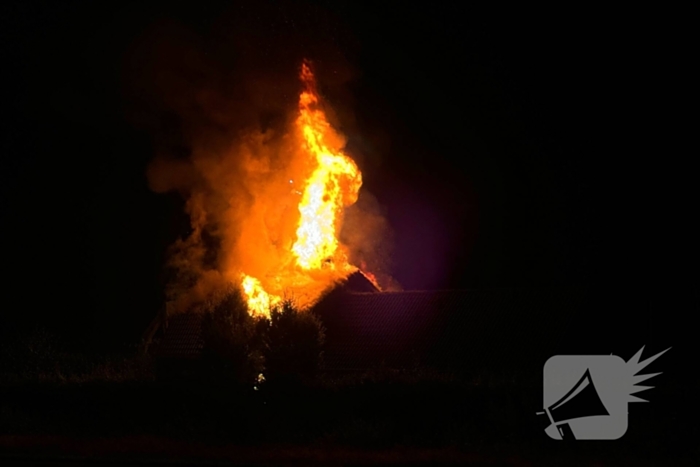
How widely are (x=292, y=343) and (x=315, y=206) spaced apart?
9.37 m

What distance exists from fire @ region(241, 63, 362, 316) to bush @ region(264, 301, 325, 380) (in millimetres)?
6166

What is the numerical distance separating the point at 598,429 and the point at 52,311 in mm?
41024

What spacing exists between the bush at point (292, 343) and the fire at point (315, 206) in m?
6.17

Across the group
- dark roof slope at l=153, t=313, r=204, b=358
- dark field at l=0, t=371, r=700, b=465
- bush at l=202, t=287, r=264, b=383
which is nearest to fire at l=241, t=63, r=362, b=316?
dark roof slope at l=153, t=313, r=204, b=358

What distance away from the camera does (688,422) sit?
1803 centimetres

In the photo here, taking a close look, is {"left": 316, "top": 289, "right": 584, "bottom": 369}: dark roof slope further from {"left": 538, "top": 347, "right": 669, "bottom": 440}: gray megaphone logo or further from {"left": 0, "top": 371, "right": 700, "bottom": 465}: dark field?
{"left": 0, "top": 371, "right": 700, "bottom": 465}: dark field

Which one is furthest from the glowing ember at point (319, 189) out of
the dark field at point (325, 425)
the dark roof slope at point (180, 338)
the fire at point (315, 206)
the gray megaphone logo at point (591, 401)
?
the gray megaphone logo at point (591, 401)

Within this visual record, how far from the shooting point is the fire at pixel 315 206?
113ft

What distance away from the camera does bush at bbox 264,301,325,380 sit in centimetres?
2667

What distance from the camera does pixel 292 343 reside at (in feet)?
88.1

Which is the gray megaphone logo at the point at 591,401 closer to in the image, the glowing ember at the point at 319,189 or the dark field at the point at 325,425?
the dark field at the point at 325,425

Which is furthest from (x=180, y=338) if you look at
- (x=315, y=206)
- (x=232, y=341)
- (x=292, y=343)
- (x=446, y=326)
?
(x=232, y=341)

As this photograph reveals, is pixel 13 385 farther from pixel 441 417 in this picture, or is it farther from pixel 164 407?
pixel 441 417

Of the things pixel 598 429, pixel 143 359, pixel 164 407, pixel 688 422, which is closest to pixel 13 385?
pixel 164 407
